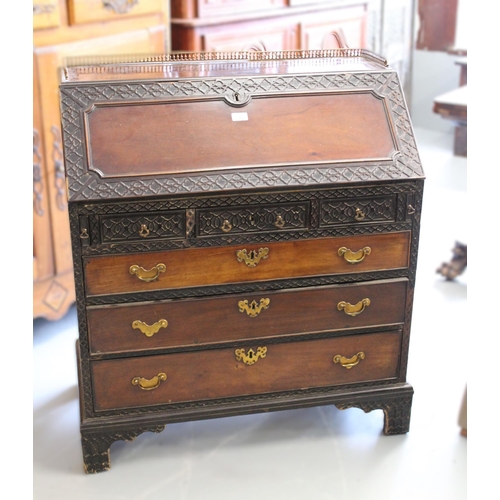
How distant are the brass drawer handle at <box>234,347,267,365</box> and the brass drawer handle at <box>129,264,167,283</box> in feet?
1.26

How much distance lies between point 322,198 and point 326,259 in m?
0.20

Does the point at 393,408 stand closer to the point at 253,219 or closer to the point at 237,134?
the point at 253,219

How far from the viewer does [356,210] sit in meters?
2.38

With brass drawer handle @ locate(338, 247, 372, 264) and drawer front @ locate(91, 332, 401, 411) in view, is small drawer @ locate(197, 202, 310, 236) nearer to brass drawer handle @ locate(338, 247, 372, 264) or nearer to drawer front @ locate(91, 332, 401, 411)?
brass drawer handle @ locate(338, 247, 372, 264)

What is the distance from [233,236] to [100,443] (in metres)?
0.81

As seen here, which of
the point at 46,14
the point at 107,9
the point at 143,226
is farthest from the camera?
the point at 107,9

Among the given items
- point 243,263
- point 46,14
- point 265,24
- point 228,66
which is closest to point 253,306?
point 243,263

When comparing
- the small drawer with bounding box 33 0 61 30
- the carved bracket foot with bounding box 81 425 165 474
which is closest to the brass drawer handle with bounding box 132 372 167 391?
the carved bracket foot with bounding box 81 425 165 474

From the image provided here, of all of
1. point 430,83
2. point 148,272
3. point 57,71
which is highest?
point 57,71

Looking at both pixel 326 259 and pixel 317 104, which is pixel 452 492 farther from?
pixel 317 104

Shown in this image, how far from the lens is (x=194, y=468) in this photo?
255 centimetres

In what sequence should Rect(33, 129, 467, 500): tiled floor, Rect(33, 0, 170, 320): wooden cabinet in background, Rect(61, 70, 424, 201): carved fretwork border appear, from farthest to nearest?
Rect(33, 0, 170, 320): wooden cabinet in background → Rect(33, 129, 467, 500): tiled floor → Rect(61, 70, 424, 201): carved fretwork border

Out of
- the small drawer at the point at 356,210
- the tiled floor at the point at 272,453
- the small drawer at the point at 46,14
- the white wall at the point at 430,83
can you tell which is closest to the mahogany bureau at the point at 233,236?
the small drawer at the point at 356,210

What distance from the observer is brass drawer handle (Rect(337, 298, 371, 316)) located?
249cm
